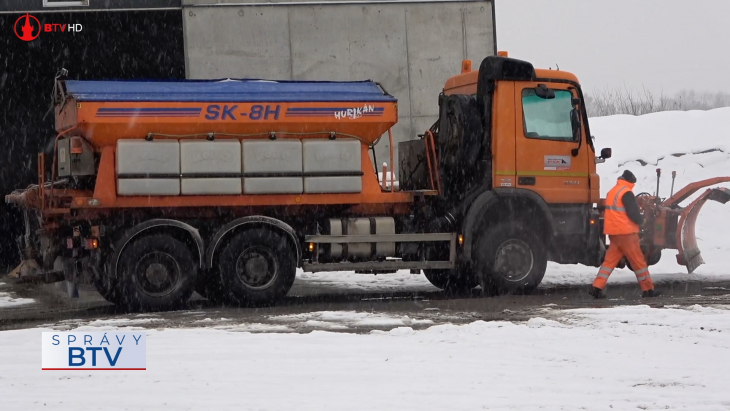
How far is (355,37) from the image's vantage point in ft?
66.8

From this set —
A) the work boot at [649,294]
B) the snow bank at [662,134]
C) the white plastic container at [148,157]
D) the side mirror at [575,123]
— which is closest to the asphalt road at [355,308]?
the work boot at [649,294]

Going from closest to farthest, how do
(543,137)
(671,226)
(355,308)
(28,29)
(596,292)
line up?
1. (355,308)
2. (596,292)
3. (543,137)
4. (671,226)
5. (28,29)

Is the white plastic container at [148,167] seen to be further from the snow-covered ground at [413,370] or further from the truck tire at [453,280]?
the truck tire at [453,280]

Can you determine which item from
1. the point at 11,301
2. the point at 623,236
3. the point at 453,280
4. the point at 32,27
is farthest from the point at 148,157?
the point at 32,27

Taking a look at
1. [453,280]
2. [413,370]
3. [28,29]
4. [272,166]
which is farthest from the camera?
[28,29]

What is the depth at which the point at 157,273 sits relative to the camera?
12352mm

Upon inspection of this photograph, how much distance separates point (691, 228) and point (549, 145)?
2840mm

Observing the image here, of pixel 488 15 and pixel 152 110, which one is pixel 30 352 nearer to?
pixel 152 110

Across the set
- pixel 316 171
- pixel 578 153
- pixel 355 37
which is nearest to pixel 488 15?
pixel 355 37

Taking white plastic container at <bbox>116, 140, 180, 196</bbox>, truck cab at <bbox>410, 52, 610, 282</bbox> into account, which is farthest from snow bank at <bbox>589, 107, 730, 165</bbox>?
white plastic container at <bbox>116, 140, 180, 196</bbox>

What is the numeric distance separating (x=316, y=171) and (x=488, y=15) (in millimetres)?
9068

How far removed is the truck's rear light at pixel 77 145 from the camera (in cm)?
1211

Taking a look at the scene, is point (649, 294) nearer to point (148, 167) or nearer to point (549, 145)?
Answer: point (549, 145)

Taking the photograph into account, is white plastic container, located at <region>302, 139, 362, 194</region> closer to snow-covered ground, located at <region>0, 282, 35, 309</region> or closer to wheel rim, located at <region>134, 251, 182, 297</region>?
wheel rim, located at <region>134, 251, 182, 297</region>
